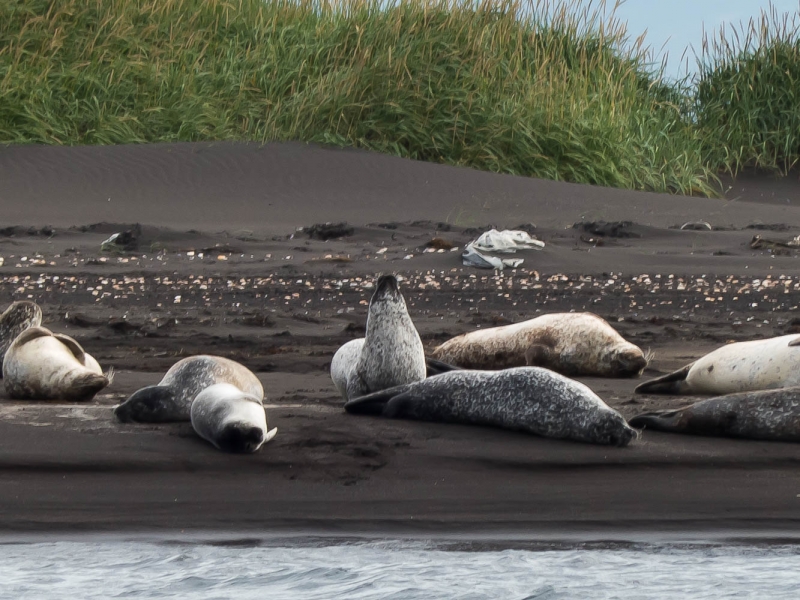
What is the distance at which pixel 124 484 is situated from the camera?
3.79m

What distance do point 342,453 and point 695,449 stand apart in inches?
47.9

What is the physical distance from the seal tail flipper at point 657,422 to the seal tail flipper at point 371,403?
85 cm

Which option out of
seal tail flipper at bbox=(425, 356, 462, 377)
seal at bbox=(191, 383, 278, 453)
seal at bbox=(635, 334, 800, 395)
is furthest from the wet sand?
seal tail flipper at bbox=(425, 356, 462, 377)

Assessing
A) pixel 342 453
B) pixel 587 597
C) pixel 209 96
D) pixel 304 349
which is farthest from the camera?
pixel 209 96

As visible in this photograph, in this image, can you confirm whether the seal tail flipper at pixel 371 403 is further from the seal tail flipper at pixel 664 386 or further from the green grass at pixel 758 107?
the green grass at pixel 758 107

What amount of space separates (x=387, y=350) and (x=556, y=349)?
1.26 meters

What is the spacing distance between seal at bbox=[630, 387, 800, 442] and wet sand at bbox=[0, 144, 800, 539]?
0.07 m

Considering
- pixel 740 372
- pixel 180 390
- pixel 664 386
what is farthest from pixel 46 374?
pixel 740 372

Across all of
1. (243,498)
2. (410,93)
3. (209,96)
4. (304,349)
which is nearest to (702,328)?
(304,349)

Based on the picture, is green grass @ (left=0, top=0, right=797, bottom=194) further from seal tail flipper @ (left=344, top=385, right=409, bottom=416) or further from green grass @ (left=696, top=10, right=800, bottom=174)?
seal tail flipper @ (left=344, top=385, right=409, bottom=416)

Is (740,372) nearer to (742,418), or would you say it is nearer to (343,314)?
(742,418)

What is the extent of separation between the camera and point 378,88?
13320 mm

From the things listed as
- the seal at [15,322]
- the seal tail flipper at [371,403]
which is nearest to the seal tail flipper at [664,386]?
the seal tail flipper at [371,403]

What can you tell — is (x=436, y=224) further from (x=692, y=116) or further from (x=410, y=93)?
(x=692, y=116)
